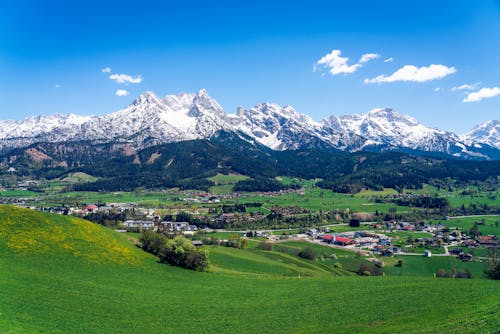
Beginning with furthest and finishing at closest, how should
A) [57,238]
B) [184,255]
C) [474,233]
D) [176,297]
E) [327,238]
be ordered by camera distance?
[474,233] < [327,238] < [184,255] < [57,238] < [176,297]

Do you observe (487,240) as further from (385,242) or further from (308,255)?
(308,255)

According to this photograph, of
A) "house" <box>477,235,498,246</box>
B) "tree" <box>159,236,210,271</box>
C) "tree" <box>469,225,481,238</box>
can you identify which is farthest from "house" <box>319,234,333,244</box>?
"tree" <box>159,236,210,271</box>

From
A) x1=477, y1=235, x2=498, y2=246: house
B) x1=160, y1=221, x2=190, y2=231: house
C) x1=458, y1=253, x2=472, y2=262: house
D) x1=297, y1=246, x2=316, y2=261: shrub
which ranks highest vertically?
x1=477, y1=235, x2=498, y2=246: house

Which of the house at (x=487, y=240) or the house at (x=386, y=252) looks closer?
the house at (x=386, y=252)

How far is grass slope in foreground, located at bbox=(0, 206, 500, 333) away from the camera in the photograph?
1752 inches

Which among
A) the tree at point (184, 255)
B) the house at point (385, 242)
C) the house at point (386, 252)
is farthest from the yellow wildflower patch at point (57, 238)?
the house at point (385, 242)

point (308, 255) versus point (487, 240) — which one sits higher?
point (487, 240)

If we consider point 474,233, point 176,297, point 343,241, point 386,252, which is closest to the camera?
point 176,297

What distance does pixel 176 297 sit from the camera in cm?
6097

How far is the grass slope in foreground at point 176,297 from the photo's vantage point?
44500 millimetres

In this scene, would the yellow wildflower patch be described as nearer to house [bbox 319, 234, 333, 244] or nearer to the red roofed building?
the red roofed building

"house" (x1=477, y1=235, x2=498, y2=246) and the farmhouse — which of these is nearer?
"house" (x1=477, y1=235, x2=498, y2=246)

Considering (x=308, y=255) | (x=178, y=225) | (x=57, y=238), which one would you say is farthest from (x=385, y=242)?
(x=57, y=238)

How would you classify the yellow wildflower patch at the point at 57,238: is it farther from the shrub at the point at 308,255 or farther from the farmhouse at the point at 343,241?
the farmhouse at the point at 343,241
